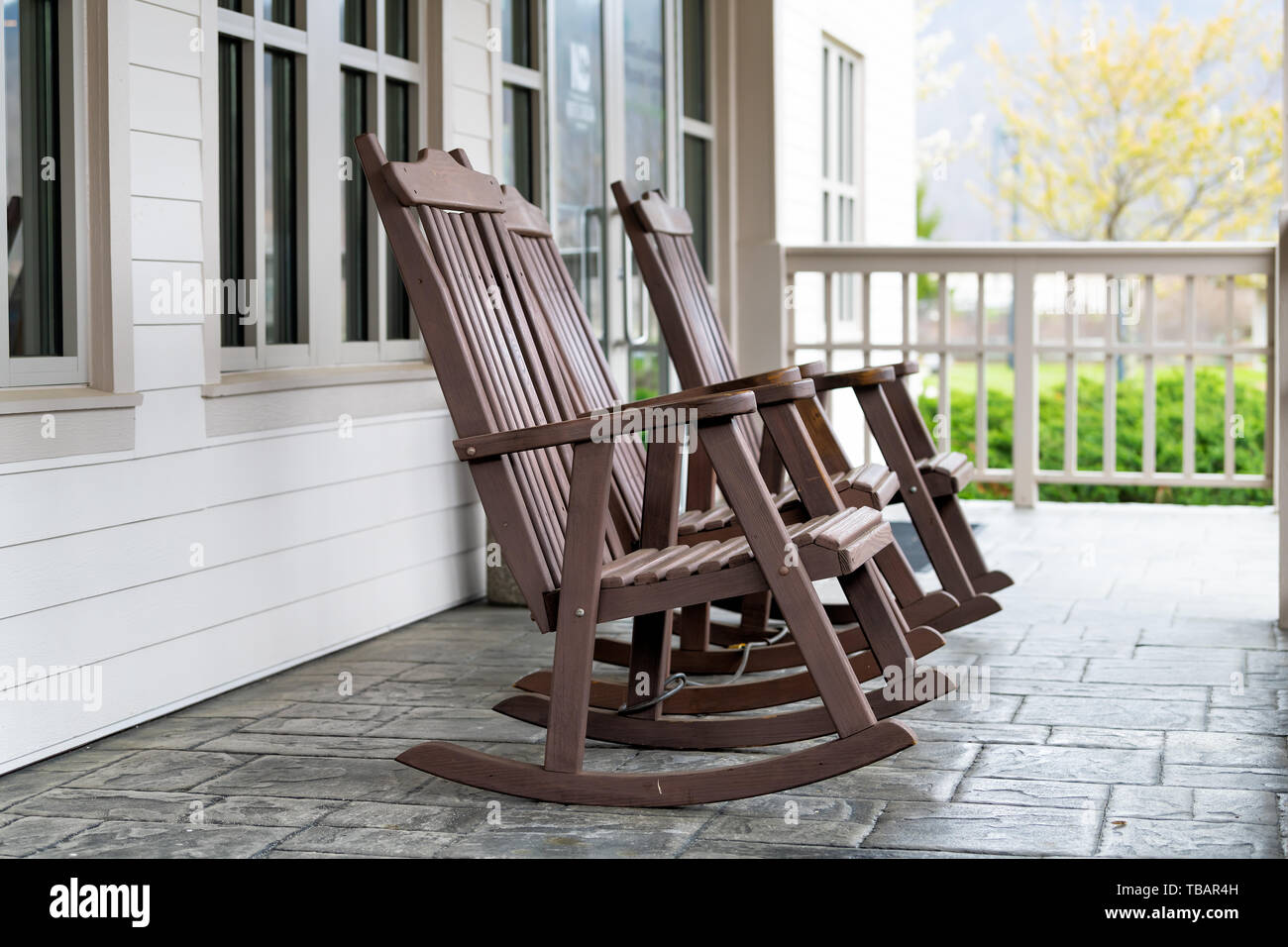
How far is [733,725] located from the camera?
2.76 m

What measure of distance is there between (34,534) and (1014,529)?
3.95m

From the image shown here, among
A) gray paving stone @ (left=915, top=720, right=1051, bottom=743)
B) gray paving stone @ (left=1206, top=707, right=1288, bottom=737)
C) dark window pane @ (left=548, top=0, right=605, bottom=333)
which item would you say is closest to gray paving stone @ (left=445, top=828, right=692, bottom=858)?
gray paving stone @ (left=915, top=720, right=1051, bottom=743)

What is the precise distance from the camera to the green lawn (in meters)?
9.45

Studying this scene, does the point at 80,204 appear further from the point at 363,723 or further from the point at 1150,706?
the point at 1150,706

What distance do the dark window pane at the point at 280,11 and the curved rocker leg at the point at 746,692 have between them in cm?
181

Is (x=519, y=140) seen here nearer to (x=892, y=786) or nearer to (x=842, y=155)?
(x=892, y=786)

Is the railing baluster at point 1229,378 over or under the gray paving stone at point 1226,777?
over

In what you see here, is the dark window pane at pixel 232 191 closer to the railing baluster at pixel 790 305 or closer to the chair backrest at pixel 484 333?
the chair backrest at pixel 484 333

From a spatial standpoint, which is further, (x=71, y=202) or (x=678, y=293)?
(x=678, y=293)

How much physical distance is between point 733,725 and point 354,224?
1985 mm

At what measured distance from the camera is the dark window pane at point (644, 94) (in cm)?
558

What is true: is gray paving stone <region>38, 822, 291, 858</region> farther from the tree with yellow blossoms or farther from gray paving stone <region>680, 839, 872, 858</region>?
the tree with yellow blossoms

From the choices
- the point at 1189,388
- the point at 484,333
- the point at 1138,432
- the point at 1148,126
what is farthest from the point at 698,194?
the point at 1148,126

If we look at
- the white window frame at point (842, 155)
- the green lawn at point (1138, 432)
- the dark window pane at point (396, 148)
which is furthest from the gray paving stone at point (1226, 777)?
the green lawn at point (1138, 432)
